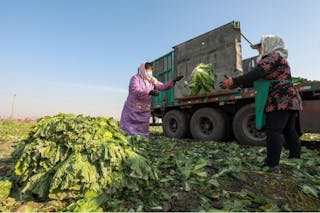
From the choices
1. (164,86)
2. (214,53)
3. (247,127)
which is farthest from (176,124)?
(164,86)

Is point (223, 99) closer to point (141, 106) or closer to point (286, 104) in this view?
point (141, 106)

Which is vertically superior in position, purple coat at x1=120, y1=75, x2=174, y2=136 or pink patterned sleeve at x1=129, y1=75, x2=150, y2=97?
pink patterned sleeve at x1=129, y1=75, x2=150, y2=97

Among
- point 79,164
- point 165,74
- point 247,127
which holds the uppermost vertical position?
point 165,74

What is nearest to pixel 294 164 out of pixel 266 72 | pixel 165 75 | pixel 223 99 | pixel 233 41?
pixel 266 72

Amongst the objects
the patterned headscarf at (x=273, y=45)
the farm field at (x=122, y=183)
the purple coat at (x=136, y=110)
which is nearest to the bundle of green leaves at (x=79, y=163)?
the farm field at (x=122, y=183)

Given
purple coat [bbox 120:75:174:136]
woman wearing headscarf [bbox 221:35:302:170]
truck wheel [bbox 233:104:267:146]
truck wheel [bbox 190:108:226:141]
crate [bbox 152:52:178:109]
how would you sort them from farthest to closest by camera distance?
crate [bbox 152:52:178:109]
truck wheel [bbox 190:108:226:141]
truck wheel [bbox 233:104:267:146]
purple coat [bbox 120:75:174:136]
woman wearing headscarf [bbox 221:35:302:170]

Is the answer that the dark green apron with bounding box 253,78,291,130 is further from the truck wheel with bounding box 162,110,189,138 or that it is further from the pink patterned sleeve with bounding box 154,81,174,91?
the truck wheel with bounding box 162,110,189,138

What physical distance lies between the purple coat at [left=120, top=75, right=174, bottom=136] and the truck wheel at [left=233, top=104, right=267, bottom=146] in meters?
2.35

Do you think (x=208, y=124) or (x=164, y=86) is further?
(x=208, y=124)

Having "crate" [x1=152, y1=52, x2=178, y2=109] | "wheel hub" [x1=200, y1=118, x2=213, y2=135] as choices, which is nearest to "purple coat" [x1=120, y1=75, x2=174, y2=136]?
"wheel hub" [x1=200, y1=118, x2=213, y2=135]

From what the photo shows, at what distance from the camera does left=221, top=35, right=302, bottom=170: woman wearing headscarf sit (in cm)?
349

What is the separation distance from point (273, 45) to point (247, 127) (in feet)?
11.0

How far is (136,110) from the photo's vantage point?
213 inches

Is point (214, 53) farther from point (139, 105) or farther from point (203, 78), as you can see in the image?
point (139, 105)
